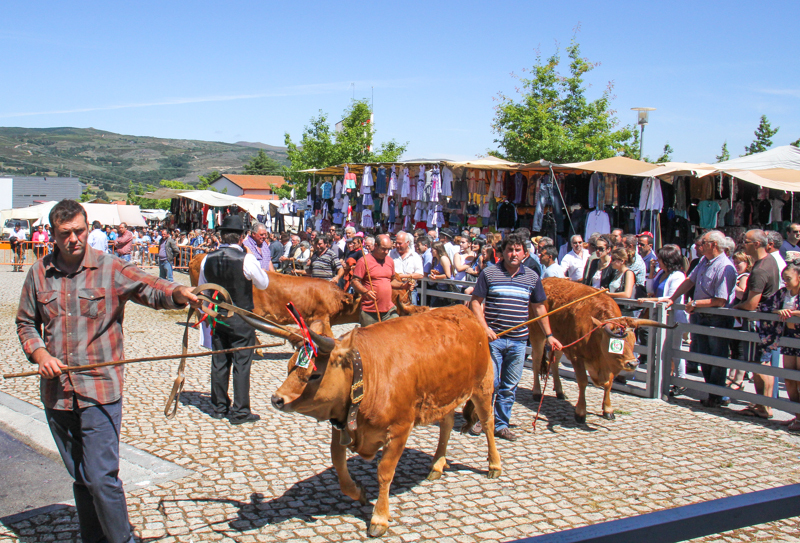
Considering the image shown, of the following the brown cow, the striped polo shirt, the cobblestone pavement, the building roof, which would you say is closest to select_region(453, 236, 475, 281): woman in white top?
the brown cow

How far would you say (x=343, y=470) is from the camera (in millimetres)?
4637

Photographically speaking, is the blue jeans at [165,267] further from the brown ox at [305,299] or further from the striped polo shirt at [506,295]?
the striped polo shirt at [506,295]

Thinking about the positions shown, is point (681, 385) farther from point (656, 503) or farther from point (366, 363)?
point (366, 363)

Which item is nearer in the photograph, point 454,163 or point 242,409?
point 242,409

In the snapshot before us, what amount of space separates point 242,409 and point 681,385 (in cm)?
552

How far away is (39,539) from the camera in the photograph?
4.16 metres

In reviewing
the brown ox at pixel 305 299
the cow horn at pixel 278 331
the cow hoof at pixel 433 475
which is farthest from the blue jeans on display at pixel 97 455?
the brown ox at pixel 305 299

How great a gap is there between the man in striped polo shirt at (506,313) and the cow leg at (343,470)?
2.28 metres

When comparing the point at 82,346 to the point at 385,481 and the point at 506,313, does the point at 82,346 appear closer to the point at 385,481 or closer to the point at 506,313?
the point at 385,481

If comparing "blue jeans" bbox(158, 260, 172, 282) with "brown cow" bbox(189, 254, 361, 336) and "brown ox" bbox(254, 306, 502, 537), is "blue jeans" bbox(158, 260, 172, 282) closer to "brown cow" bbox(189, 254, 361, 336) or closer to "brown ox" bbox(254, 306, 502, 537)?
"brown cow" bbox(189, 254, 361, 336)

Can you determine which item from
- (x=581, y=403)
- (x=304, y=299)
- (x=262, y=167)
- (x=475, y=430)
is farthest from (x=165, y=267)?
(x=262, y=167)

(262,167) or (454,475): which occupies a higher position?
(262,167)

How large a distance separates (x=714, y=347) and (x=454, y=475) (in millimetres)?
4442

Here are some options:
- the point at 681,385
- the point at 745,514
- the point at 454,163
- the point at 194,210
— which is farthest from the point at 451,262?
the point at 194,210
